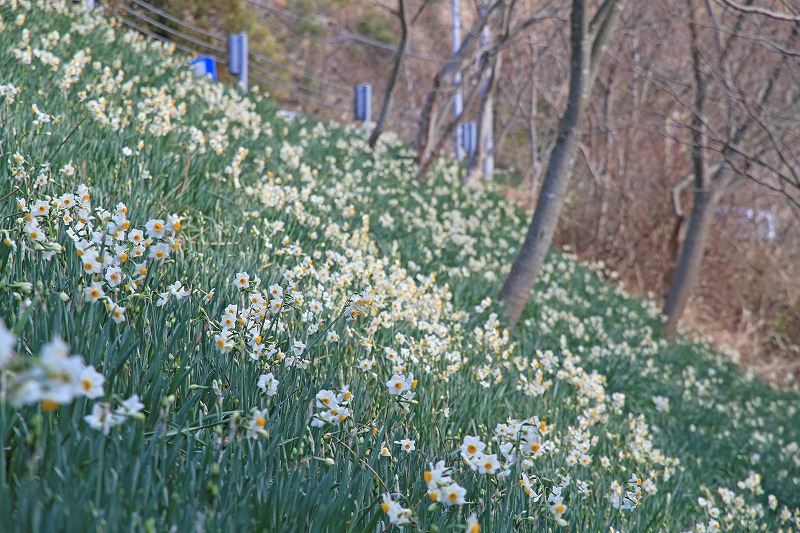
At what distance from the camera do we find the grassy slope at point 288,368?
1.59 meters

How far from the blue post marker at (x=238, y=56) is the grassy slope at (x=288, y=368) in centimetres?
331

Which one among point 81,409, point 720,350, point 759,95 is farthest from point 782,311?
point 81,409

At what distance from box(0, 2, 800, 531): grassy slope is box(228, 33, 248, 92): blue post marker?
3.31 meters

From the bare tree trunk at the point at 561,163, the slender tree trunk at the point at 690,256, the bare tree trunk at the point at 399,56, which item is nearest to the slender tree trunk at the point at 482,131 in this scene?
the bare tree trunk at the point at 399,56

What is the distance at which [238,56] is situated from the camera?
11617 millimetres

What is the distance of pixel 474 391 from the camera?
339 cm

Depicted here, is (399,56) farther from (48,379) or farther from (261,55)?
(48,379)

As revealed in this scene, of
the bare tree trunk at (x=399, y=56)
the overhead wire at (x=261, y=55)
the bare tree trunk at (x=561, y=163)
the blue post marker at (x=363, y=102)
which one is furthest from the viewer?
the blue post marker at (x=363, y=102)

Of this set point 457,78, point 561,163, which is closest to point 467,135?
point 457,78

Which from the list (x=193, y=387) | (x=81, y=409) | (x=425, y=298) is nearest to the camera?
(x=81, y=409)

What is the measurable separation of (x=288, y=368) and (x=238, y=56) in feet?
33.6

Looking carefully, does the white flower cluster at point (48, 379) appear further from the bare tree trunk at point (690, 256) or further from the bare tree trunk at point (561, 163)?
the bare tree trunk at point (690, 256)

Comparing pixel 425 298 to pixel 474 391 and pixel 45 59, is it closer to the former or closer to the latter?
pixel 474 391

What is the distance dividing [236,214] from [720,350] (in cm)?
825
